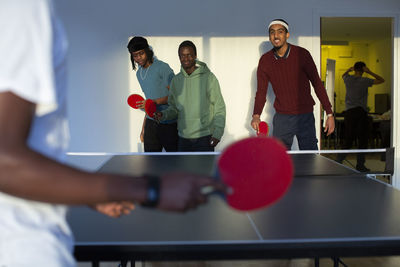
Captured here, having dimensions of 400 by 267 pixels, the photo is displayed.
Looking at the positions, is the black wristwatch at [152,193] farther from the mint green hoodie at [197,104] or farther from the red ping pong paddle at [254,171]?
the mint green hoodie at [197,104]

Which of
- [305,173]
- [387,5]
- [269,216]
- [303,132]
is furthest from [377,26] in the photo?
[269,216]

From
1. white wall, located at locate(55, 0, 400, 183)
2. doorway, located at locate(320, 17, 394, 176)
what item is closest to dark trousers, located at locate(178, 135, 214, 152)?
white wall, located at locate(55, 0, 400, 183)

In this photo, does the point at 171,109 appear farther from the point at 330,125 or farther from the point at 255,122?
the point at 330,125

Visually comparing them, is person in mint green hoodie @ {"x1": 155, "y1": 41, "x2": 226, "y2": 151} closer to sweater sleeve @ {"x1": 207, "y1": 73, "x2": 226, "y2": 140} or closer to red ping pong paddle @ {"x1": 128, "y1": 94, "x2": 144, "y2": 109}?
sweater sleeve @ {"x1": 207, "y1": 73, "x2": 226, "y2": 140}

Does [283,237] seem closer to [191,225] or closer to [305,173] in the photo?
[191,225]

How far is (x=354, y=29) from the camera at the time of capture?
36.1 feet

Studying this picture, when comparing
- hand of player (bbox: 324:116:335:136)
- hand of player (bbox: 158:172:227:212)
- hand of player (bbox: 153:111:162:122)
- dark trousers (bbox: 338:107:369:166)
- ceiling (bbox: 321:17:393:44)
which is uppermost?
ceiling (bbox: 321:17:393:44)

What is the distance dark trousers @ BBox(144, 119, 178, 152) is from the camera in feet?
15.4

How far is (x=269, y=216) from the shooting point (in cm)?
168

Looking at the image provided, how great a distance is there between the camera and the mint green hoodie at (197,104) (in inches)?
170

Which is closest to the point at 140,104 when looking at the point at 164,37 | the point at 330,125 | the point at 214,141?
the point at 214,141

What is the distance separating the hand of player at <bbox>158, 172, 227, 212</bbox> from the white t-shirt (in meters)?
0.21

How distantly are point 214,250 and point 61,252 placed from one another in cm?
→ 67

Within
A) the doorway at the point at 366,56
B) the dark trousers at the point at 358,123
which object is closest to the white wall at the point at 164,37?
the dark trousers at the point at 358,123
